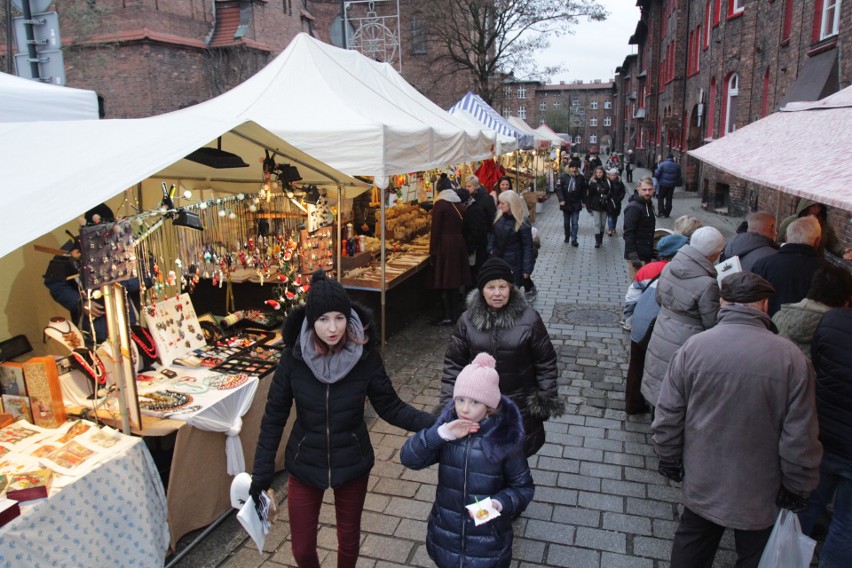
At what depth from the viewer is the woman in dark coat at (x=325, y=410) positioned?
297 cm

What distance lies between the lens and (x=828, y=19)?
10711 millimetres

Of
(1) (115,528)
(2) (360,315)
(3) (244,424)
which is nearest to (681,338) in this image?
(2) (360,315)

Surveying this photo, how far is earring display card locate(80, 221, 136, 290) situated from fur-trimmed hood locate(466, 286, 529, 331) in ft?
6.50

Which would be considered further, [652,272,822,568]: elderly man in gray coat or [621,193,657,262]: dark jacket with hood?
[621,193,657,262]: dark jacket with hood

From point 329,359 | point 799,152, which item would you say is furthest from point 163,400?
point 799,152

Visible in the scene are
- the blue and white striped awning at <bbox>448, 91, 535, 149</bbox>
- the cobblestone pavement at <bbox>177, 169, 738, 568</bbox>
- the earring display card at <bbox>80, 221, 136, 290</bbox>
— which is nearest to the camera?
the earring display card at <bbox>80, 221, 136, 290</bbox>

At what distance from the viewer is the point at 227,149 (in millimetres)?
5711

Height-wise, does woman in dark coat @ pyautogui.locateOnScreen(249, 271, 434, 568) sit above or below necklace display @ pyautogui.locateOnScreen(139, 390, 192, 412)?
above

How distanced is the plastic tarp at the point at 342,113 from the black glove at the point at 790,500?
4402 mm

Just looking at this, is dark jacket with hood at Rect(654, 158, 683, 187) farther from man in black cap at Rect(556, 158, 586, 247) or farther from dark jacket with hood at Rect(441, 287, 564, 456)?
dark jacket with hood at Rect(441, 287, 564, 456)

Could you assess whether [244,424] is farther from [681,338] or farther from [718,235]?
[718,235]

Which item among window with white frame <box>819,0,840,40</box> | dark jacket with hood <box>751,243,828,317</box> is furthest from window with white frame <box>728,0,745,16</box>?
dark jacket with hood <box>751,243,828,317</box>

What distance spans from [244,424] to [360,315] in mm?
1654

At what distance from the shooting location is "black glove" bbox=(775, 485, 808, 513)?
9.04 feet
